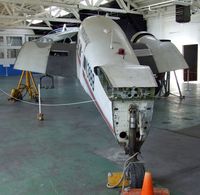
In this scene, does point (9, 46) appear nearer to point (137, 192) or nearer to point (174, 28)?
point (174, 28)

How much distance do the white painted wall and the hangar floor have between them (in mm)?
9929

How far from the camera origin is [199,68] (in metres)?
17.5

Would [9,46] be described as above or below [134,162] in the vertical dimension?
above

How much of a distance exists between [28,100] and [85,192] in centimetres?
815

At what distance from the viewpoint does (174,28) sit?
62.8 ft

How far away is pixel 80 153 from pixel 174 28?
15.7m

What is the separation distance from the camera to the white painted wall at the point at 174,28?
57.8ft

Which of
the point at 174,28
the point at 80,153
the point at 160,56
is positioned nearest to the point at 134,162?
the point at 80,153

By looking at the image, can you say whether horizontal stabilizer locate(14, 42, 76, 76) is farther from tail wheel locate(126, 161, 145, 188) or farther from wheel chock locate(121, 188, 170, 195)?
wheel chock locate(121, 188, 170, 195)

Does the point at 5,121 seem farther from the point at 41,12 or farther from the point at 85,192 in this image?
the point at 41,12

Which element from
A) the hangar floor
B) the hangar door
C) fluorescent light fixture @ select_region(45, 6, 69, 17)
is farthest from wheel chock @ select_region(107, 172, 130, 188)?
fluorescent light fixture @ select_region(45, 6, 69, 17)

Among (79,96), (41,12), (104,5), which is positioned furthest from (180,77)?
(41,12)

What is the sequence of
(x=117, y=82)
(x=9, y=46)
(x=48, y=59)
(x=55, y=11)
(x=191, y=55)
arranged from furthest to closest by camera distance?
(x=9, y=46), (x=55, y=11), (x=191, y=55), (x=48, y=59), (x=117, y=82)

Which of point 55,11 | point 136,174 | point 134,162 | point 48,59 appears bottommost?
point 136,174
